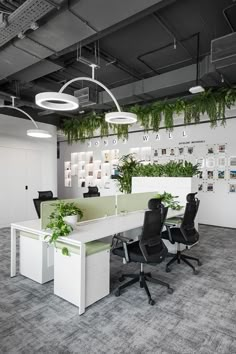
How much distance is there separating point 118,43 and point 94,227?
11.7ft

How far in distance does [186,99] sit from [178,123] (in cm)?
101

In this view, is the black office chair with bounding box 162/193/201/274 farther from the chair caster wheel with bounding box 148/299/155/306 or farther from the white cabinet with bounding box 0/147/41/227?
the white cabinet with bounding box 0/147/41/227

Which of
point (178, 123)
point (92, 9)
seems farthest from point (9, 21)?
point (178, 123)

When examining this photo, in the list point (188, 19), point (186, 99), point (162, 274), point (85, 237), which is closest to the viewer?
point (85, 237)

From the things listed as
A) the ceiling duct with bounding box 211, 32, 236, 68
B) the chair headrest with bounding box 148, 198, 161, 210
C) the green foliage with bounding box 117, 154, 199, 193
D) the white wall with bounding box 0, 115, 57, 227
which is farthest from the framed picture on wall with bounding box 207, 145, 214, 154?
the white wall with bounding box 0, 115, 57, 227

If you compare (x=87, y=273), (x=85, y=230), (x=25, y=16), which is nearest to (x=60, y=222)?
(x=85, y=230)

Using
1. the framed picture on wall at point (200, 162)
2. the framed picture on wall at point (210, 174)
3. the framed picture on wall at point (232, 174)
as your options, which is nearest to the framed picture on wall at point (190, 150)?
the framed picture on wall at point (200, 162)

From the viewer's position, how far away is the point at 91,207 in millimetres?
3627

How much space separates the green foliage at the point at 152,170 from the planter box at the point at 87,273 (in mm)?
2897

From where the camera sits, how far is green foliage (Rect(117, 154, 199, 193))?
508 cm

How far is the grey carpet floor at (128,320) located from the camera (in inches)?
80.1

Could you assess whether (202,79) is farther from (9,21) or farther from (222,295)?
(222,295)

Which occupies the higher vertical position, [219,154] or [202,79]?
[202,79]

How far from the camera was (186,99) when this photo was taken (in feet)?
20.4
